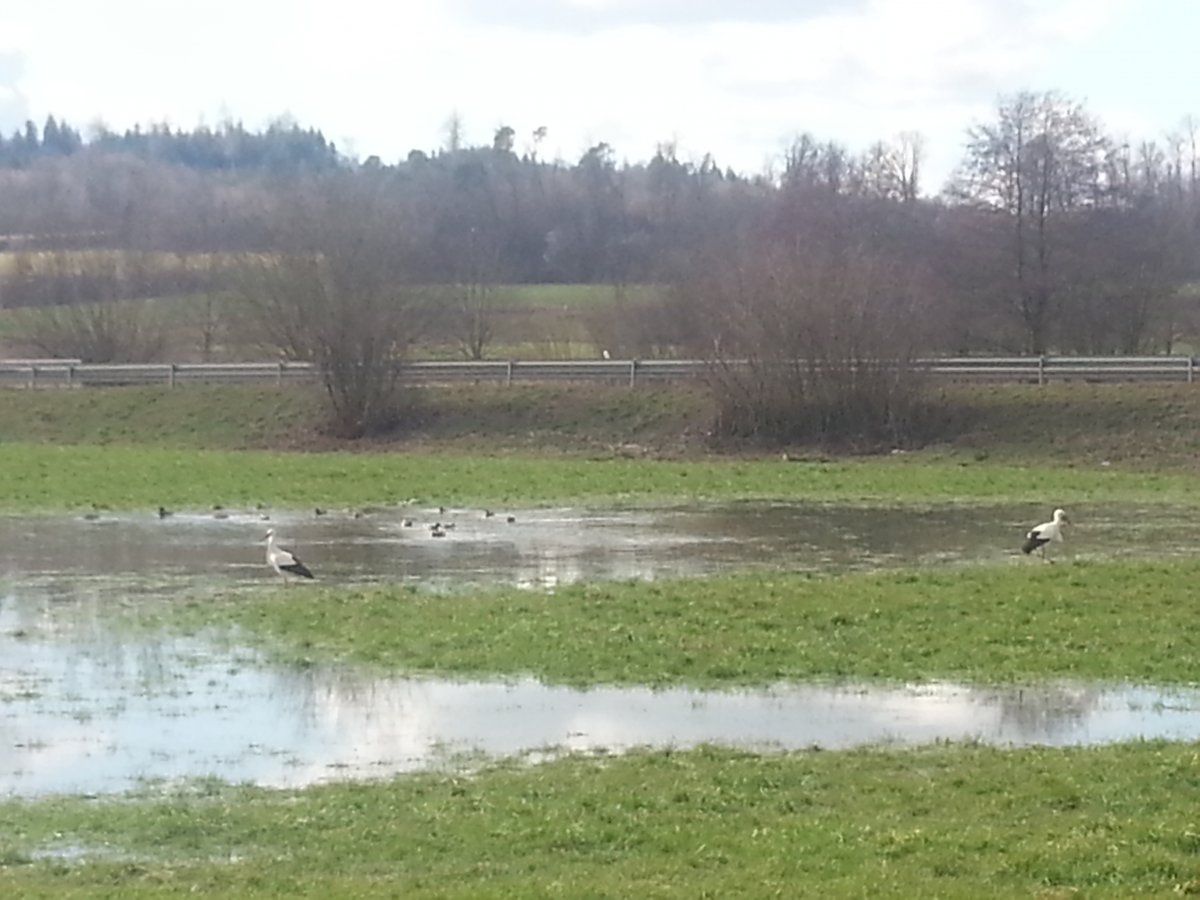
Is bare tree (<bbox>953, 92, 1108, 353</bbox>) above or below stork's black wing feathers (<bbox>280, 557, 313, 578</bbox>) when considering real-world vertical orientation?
above

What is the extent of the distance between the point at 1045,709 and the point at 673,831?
5686 millimetres

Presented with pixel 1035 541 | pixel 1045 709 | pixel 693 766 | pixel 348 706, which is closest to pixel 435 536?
pixel 1035 541

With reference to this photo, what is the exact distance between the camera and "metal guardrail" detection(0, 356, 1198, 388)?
5100cm

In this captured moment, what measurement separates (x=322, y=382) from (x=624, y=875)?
46607 mm

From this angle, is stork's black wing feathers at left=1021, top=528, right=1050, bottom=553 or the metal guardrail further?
the metal guardrail

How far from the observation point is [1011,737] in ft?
46.0

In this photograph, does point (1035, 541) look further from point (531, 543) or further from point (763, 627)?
point (531, 543)

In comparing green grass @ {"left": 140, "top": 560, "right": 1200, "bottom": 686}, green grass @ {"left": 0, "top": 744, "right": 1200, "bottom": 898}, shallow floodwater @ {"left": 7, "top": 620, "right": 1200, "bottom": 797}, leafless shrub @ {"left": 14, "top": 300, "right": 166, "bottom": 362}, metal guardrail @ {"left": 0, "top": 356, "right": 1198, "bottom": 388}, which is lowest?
shallow floodwater @ {"left": 7, "top": 620, "right": 1200, "bottom": 797}

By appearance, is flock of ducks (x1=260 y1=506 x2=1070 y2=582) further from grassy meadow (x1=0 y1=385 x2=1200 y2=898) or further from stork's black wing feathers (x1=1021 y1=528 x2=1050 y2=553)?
grassy meadow (x1=0 y1=385 x2=1200 y2=898)

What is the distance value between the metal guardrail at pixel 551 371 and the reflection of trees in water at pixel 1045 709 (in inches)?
1339

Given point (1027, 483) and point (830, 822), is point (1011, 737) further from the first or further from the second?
point (1027, 483)

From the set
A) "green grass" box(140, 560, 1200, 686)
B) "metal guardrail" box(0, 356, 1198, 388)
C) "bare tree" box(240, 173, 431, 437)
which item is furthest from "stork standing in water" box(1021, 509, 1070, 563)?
"bare tree" box(240, 173, 431, 437)

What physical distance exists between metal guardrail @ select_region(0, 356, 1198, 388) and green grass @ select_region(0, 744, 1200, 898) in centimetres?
3808

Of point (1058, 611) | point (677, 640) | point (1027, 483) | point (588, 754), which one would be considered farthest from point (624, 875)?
point (1027, 483)
